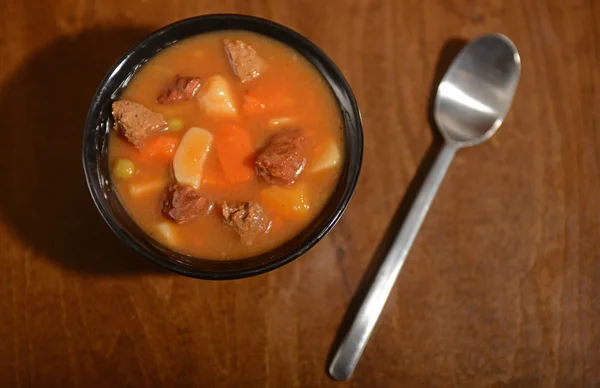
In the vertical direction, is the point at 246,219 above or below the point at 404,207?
above

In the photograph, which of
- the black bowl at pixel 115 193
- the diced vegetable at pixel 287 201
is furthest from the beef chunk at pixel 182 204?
the diced vegetable at pixel 287 201

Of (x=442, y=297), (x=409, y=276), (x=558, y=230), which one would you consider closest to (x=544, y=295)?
(x=558, y=230)

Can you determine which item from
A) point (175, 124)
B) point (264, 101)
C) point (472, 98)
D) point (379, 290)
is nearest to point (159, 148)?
point (175, 124)

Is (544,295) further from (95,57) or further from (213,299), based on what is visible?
(95,57)

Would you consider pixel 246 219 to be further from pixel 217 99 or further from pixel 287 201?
pixel 217 99

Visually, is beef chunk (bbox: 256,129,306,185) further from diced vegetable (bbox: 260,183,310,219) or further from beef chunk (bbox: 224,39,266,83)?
beef chunk (bbox: 224,39,266,83)

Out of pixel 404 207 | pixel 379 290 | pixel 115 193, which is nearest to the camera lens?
pixel 115 193
